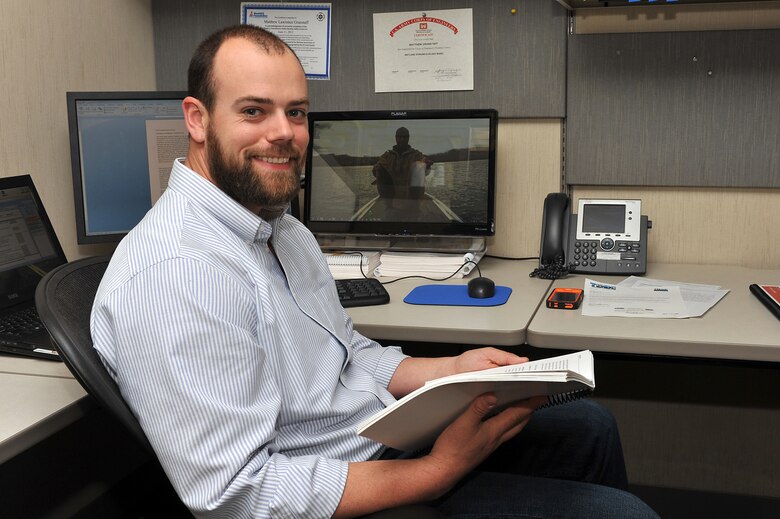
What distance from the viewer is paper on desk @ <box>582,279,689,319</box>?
1.38 metres

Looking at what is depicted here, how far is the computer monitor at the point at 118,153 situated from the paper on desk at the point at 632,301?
3.15 ft

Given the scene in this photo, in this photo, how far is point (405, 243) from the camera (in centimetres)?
187

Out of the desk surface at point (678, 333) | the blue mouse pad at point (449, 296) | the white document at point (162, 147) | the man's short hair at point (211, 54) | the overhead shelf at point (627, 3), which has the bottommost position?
the desk surface at point (678, 333)

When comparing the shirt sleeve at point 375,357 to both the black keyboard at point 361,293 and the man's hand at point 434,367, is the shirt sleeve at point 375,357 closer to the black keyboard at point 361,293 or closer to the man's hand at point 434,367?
the man's hand at point 434,367

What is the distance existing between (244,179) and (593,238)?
3.15 feet

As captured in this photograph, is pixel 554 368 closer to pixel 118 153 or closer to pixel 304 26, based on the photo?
pixel 118 153

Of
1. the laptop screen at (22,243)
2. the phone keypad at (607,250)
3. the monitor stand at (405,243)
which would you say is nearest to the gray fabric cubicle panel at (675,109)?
the phone keypad at (607,250)

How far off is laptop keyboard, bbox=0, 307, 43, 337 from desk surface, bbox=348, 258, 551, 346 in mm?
537

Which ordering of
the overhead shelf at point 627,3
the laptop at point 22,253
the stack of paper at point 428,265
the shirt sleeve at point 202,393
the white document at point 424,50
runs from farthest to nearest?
Result: 1. the white document at point 424,50
2. the stack of paper at point 428,265
3. the overhead shelf at point 627,3
4. the laptop at point 22,253
5. the shirt sleeve at point 202,393

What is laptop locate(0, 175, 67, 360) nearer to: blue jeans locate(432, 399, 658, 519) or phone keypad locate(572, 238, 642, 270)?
blue jeans locate(432, 399, 658, 519)

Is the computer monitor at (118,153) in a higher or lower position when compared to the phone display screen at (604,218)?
higher

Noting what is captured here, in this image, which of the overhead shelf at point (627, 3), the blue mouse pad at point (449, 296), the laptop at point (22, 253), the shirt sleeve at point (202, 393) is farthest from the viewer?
the overhead shelf at point (627, 3)

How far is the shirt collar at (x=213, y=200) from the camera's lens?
1009 mm

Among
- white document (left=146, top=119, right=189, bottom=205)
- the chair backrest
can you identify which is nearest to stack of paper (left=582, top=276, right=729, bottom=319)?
the chair backrest
